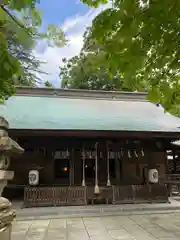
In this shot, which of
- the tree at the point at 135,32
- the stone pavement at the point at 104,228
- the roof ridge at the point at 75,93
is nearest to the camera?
the tree at the point at 135,32

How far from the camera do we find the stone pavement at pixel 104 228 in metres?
4.79

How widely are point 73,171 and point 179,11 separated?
827 centimetres

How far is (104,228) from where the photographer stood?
544 cm

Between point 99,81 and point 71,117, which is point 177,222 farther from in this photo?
point 99,81

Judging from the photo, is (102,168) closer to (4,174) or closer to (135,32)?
(4,174)

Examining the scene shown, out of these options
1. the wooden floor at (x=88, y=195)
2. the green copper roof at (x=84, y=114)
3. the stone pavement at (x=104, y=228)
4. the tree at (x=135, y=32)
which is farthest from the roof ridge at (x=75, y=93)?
the tree at (x=135, y=32)

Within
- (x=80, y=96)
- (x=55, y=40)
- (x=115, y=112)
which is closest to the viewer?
(x=55, y=40)

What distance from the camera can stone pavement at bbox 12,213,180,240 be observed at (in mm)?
4793

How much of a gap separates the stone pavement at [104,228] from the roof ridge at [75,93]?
7.47 metres

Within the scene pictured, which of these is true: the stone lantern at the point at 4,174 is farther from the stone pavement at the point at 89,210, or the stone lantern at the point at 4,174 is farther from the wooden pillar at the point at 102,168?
the wooden pillar at the point at 102,168

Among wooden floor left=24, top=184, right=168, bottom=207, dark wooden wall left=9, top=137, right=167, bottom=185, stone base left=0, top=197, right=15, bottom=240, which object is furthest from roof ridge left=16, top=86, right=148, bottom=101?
stone base left=0, top=197, right=15, bottom=240

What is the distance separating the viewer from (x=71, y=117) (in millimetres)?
9406

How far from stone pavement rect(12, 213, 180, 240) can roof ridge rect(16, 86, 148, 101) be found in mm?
7474

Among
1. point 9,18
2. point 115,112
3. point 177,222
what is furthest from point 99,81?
point 9,18
